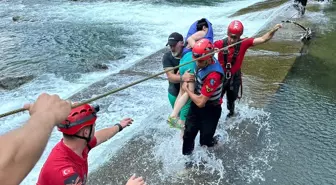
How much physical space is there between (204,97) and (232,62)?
1.50 metres

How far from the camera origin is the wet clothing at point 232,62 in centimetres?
569

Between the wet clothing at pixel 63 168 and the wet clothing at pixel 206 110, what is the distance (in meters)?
2.03

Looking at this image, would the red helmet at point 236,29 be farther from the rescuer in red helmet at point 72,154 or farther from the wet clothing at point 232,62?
the rescuer in red helmet at point 72,154

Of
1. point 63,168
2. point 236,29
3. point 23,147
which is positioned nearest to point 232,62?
point 236,29

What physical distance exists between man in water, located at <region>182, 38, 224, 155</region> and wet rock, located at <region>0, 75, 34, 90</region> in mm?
6923

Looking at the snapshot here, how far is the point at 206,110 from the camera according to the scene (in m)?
4.87

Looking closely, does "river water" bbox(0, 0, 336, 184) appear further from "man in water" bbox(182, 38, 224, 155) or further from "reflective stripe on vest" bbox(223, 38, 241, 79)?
"reflective stripe on vest" bbox(223, 38, 241, 79)

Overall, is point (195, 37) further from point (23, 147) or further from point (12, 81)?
point (12, 81)

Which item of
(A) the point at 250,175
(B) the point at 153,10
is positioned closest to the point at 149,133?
(A) the point at 250,175

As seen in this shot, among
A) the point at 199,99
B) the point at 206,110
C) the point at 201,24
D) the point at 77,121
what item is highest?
the point at 201,24

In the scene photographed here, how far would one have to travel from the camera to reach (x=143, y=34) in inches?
619

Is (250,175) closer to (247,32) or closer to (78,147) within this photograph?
(78,147)

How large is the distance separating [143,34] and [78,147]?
13.0 metres

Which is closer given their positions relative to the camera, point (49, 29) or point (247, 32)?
point (247, 32)
